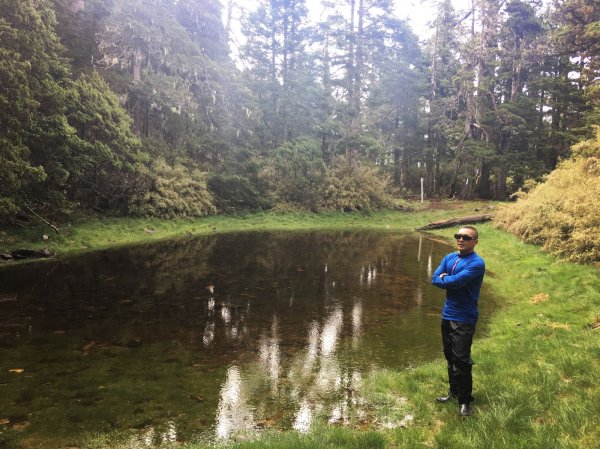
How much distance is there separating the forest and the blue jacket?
1559 centimetres

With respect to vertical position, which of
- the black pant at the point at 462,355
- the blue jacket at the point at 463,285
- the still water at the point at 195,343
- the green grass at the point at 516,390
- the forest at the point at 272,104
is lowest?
the still water at the point at 195,343

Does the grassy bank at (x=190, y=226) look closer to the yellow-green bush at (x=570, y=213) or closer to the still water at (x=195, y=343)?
the still water at (x=195, y=343)

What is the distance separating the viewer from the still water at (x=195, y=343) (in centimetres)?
518

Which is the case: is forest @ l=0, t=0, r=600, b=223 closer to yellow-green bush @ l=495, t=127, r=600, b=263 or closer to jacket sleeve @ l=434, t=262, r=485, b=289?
yellow-green bush @ l=495, t=127, r=600, b=263

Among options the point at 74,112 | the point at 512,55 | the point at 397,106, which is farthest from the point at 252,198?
the point at 512,55

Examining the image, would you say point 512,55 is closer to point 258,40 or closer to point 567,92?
point 567,92

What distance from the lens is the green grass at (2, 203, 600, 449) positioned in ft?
14.2

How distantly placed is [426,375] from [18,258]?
15228 mm

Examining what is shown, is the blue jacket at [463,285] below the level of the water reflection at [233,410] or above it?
above

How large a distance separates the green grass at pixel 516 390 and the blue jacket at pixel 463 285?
112 cm

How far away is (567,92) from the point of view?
3456 cm

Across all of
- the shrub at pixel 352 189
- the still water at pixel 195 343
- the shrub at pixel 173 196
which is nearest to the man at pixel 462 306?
the still water at pixel 195 343

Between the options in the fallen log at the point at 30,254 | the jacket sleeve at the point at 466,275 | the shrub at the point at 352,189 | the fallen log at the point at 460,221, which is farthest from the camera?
the shrub at the point at 352,189

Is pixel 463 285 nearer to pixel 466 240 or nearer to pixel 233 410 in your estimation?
pixel 466 240
